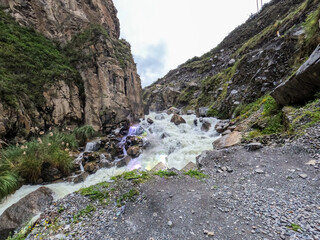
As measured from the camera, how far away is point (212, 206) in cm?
299

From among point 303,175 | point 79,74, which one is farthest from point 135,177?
point 79,74

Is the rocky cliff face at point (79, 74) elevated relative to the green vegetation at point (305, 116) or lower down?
elevated

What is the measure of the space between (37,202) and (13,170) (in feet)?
7.53

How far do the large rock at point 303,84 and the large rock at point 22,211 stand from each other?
11185 mm

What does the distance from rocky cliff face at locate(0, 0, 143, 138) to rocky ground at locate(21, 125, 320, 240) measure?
8.73 metres

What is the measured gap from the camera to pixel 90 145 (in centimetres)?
1001

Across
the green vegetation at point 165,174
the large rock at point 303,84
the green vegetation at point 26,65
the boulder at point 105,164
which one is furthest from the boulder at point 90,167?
the large rock at point 303,84

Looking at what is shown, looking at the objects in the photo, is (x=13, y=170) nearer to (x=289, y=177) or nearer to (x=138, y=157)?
(x=138, y=157)

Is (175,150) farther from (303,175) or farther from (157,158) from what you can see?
(303,175)

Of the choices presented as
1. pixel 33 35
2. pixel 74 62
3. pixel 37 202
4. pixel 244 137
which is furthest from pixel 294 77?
pixel 33 35

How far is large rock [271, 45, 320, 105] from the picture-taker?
16.5ft

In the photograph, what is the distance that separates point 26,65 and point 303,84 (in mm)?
16780

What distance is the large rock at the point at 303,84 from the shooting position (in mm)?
5037

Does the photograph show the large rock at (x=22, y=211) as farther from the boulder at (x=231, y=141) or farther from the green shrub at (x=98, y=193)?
the boulder at (x=231, y=141)
